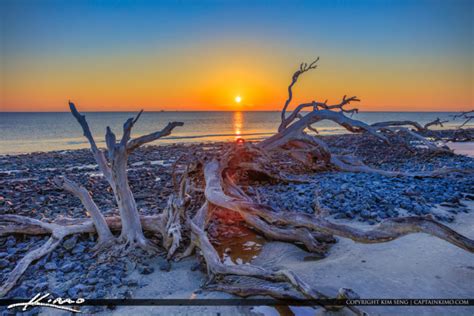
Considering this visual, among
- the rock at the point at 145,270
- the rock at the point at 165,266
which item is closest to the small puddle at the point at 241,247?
the rock at the point at 165,266

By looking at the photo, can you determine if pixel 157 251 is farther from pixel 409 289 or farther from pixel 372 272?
pixel 409 289

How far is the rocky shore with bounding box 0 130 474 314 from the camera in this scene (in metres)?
3.89

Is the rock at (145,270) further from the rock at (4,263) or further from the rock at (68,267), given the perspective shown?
the rock at (4,263)

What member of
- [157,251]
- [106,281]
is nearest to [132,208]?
[157,251]

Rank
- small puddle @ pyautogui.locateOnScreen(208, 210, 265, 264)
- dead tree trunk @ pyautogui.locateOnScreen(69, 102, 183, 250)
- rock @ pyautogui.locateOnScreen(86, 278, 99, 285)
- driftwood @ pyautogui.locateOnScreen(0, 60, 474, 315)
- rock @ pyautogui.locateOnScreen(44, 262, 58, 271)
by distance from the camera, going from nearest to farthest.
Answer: driftwood @ pyautogui.locateOnScreen(0, 60, 474, 315), rock @ pyautogui.locateOnScreen(86, 278, 99, 285), rock @ pyautogui.locateOnScreen(44, 262, 58, 271), dead tree trunk @ pyautogui.locateOnScreen(69, 102, 183, 250), small puddle @ pyautogui.locateOnScreen(208, 210, 265, 264)

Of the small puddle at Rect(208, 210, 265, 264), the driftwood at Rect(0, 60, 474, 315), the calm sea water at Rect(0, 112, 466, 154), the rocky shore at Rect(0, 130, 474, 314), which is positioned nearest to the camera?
the driftwood at Rect(0, 60, 474, 315)

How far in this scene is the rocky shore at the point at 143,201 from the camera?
3891 mm

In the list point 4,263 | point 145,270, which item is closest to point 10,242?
point 4,263

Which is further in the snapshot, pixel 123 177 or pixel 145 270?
pixel 123 177

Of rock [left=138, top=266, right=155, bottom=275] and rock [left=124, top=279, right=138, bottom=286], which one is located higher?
rock [left=138, top=266, right=155, bottom=275]

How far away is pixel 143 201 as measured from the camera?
7.68 metres

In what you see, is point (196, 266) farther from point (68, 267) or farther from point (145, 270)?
point (68, 267)

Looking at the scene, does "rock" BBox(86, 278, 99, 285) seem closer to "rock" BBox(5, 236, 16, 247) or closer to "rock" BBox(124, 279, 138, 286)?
"rock" BBox(124, 279, 138, 286)

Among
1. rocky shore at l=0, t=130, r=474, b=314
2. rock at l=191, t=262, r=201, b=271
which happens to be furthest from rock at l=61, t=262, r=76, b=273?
rock at l=191, t=262, r=201, b=271
